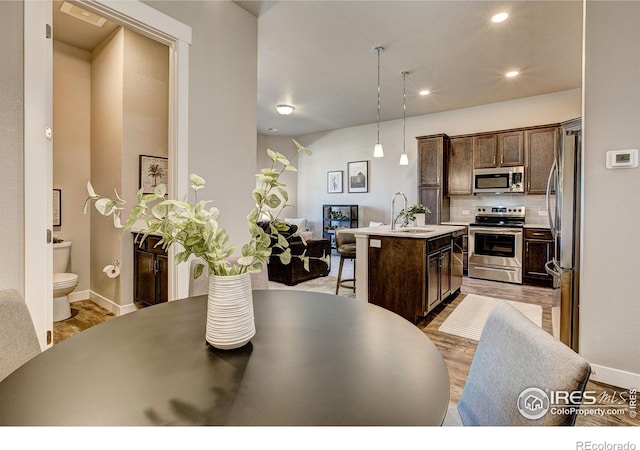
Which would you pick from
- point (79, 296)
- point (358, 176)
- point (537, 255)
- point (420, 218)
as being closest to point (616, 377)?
point (420, 218)

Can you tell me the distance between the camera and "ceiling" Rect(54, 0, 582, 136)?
2.88 m

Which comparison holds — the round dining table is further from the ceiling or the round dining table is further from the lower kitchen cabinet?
the ceiling

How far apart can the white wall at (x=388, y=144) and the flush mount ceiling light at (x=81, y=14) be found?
16.6 feet

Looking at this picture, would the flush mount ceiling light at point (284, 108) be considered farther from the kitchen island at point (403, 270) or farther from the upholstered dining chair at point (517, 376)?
the upholstered dining chair at point (517, 376)

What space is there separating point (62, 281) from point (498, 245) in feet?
18.0

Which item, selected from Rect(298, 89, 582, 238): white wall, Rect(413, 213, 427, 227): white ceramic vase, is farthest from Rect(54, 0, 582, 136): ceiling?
Rect(413, 213, 427, 227): white ceramic vase

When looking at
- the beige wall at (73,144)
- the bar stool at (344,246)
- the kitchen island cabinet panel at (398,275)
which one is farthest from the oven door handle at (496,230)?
the beige wall at (73,144)

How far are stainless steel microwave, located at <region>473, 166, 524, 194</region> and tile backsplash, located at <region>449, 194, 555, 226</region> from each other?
0.33 m

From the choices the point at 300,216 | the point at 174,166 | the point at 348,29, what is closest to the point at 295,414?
the point at 174,166

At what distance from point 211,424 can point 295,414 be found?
0.16 meters

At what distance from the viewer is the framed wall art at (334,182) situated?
7485 millimetres

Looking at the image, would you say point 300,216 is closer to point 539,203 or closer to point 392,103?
point 392,103

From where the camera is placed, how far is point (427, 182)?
5.61 metres

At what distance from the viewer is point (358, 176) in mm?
7152
